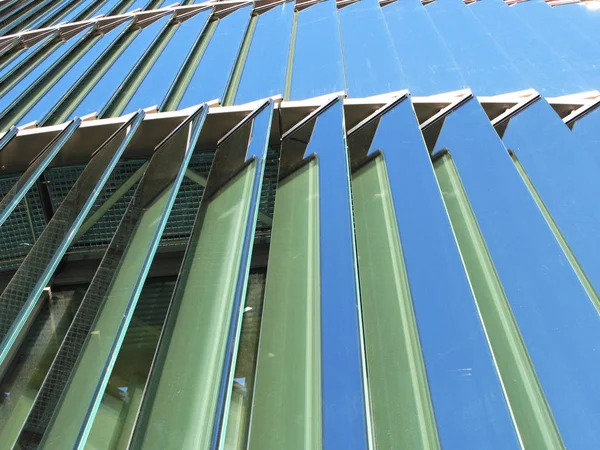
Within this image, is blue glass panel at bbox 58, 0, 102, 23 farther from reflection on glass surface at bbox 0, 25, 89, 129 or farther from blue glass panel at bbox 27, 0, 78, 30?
reflection on glass surface at bbox 0, 25, 89, 129

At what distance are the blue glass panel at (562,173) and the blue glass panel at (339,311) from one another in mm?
1242

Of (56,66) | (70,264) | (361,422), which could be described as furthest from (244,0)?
(361,422)

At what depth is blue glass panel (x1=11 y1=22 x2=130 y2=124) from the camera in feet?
18.7

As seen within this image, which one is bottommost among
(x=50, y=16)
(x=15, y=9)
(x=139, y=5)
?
(x=139, y=5)

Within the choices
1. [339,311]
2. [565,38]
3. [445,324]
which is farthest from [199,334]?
[565,38]

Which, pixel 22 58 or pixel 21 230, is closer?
pixel 21 230

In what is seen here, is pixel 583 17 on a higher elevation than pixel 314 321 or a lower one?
higher

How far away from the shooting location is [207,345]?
2.62 m

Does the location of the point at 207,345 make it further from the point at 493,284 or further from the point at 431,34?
the point at 431,34

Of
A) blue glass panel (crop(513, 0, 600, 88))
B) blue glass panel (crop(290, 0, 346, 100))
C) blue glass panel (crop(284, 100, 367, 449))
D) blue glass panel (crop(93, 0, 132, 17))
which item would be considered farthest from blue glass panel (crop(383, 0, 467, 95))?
blue glass panel (crop(93, 0, 132, 17))

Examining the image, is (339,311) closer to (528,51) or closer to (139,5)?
(528,51)

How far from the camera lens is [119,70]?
6.68 meters

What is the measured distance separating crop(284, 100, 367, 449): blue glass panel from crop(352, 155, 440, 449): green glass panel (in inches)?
5.4

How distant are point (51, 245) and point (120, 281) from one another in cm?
62
